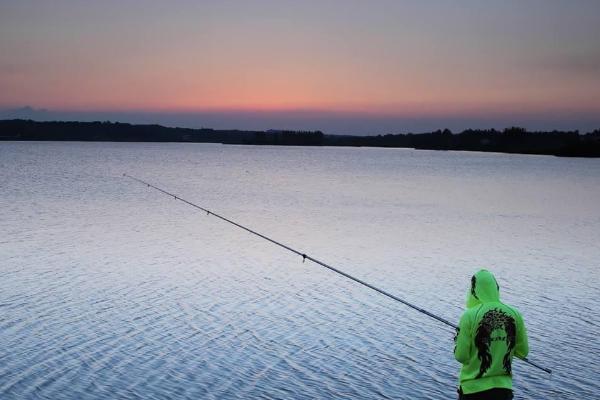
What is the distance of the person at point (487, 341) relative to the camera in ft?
17.6

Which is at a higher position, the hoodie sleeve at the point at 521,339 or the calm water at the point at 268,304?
the hoodie sleeve at the point at 521,339

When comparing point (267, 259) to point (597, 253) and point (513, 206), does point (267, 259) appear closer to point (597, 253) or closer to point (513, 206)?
point (597, 253)

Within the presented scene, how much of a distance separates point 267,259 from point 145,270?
4333mm

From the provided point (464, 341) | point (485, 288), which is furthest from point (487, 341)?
point (485, 288)

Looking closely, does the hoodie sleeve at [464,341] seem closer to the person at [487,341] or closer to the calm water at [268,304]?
the person at [487,341]

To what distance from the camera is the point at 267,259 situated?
2142 cm

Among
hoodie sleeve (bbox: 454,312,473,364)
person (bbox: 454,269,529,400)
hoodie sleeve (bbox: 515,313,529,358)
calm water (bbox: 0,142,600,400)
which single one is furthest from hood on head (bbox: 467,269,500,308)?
calm water (bbox: 0,142,600,400)

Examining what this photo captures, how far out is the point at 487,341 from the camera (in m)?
5.36

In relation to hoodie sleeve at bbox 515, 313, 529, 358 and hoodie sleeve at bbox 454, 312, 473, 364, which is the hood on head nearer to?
hoodie sleeve at bbox 454, 312, 473, 364

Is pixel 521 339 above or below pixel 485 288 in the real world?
below

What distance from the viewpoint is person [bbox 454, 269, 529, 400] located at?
5367 mm

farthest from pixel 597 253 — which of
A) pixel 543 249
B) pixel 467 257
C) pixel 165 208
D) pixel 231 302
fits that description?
pixel 165 208

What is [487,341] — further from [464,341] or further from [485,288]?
[485,288]

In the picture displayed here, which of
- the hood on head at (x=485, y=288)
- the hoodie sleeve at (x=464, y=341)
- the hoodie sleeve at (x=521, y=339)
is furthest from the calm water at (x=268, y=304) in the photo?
the hood on head at (x=485, y=288)
